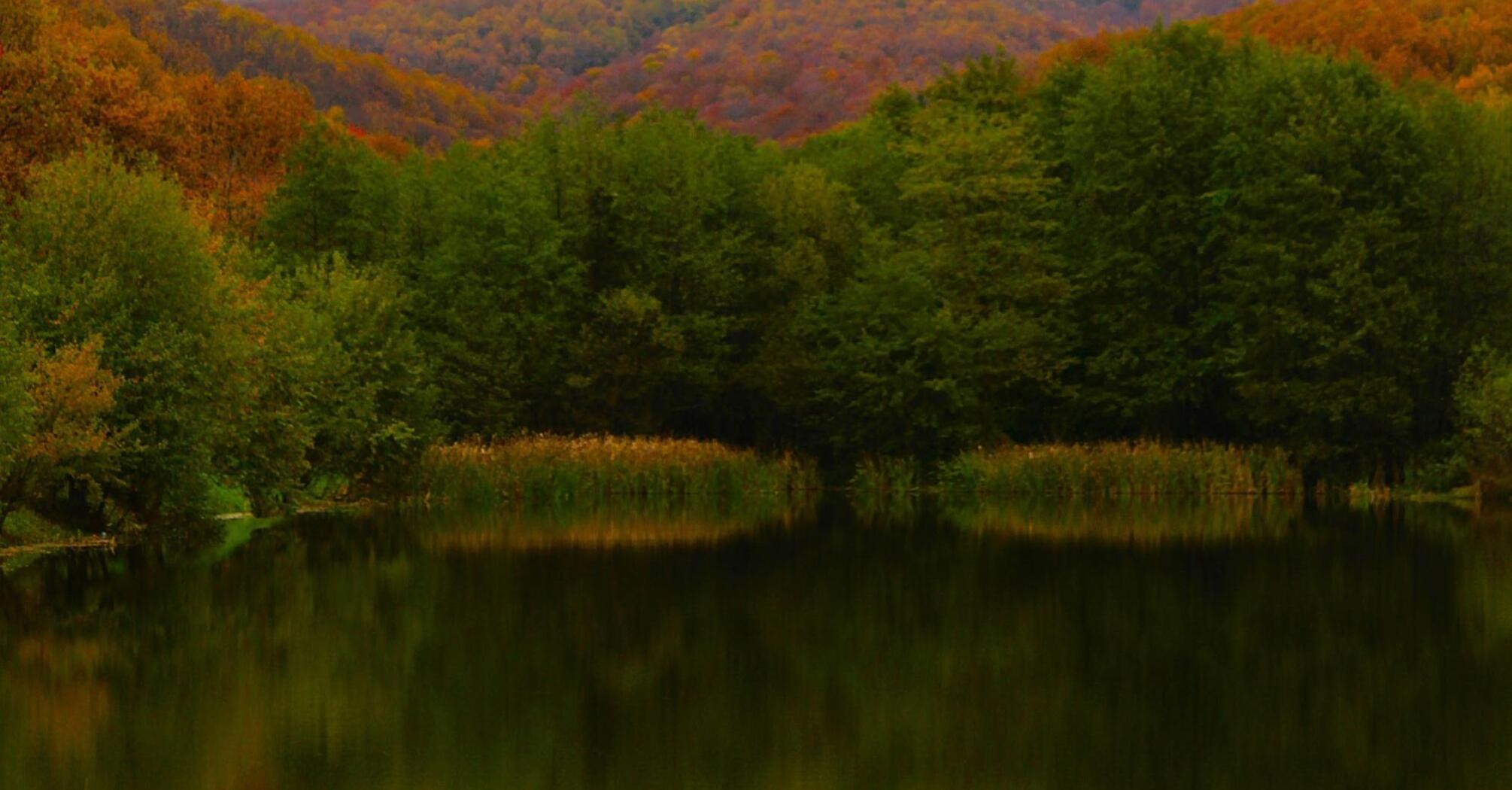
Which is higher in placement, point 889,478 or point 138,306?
point 138,306

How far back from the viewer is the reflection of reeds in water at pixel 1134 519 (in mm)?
33594

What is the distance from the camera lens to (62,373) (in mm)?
27859

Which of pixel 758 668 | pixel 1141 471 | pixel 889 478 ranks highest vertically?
pixel 758 668

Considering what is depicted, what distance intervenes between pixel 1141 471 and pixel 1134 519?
11.3 m

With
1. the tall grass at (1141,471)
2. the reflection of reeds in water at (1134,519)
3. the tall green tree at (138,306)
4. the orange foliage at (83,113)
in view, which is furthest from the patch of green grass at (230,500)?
the tall grass at (1141,471)

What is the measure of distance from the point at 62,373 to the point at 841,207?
133ft

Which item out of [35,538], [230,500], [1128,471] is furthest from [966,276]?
[35,538]

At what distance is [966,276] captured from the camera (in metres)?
58.3

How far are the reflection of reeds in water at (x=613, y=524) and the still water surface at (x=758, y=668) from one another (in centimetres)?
182

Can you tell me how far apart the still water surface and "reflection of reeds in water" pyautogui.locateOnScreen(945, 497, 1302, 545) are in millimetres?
3030

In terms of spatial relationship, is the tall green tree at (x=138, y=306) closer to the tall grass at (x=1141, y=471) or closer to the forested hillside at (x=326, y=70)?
the tall grass at (x=1141, y=471)

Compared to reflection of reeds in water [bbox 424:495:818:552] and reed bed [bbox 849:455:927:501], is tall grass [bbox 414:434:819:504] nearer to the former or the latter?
reflection of reeds in water [bbox 424:495:818:552]

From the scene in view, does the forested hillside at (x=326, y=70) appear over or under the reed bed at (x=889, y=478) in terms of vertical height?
over

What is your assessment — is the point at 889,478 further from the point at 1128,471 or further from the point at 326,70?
the point at 326,70
